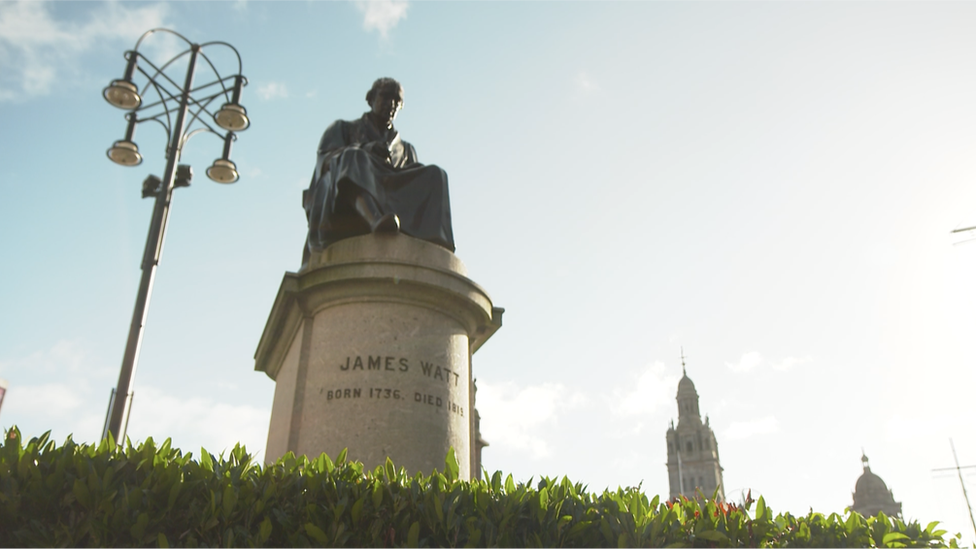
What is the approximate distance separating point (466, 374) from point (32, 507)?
4281 millimetres

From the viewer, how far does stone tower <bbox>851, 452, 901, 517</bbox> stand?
105250mm

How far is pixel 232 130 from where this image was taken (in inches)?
429

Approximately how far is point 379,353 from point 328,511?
2942 millimetres

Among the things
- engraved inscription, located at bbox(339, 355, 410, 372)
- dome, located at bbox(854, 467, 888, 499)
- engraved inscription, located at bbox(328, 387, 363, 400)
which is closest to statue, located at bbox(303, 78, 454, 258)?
engraved inscription, located at bbox(339, 355, 410, 372)

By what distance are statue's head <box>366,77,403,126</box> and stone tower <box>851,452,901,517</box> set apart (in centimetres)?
11122

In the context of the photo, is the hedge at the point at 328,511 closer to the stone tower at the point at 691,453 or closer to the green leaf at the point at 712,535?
the green leaf at the point at 712,535

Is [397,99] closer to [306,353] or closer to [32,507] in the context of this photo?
[306,353]

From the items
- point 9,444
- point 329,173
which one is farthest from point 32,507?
point 329,173

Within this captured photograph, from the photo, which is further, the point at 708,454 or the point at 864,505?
the point at 708,454

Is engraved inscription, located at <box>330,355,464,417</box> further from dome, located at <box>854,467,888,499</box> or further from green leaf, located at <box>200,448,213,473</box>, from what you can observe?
dome, located at <box>854,467,888,499</box>

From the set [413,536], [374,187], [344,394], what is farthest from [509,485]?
[374,187]

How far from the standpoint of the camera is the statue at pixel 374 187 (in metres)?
7.92

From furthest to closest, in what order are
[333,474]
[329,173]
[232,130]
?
1. [232,130]
2. [329,173]
3. [333,474]

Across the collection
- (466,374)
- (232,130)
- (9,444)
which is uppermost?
(232,130)
